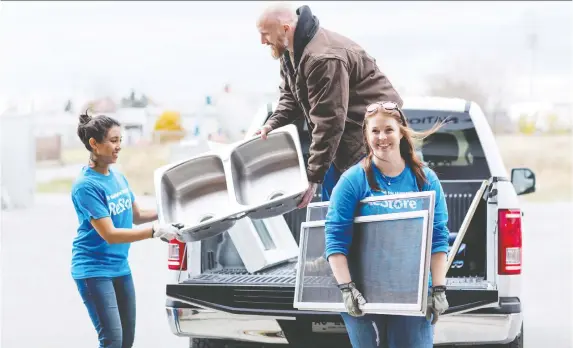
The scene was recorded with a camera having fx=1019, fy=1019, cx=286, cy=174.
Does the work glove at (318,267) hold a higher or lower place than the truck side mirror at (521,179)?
lower

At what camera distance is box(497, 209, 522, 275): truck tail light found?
541 centimetres

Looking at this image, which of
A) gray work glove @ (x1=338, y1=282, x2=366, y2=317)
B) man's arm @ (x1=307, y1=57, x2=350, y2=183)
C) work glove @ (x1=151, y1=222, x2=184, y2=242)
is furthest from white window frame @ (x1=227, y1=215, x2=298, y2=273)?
gray work glove @ (x1=338, y1=282, x2=366, y2=317)

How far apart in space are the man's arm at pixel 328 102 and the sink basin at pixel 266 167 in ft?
1.51

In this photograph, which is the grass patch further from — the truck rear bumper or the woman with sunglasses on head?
the woman with sunglasses on head

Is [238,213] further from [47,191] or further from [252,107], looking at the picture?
[47,191]

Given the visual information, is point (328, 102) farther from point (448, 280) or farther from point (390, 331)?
point (390, 331)

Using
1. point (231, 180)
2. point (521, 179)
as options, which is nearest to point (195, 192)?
point (231, 180)

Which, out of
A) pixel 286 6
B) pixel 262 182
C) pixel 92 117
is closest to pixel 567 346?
pixel 262 182

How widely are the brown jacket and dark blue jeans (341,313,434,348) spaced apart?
1231mm

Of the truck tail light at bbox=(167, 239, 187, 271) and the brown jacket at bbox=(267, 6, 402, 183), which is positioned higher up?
the brown jacket at bbox=(267, 6, 402, 183)

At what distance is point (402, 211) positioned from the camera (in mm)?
3812

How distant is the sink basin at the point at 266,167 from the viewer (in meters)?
5.54

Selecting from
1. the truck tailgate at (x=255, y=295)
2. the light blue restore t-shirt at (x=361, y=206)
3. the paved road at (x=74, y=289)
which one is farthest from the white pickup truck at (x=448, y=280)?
the paved road at (x=74, y=289)

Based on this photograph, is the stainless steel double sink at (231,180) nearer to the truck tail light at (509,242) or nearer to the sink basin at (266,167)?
the sink basin at (266,167)
